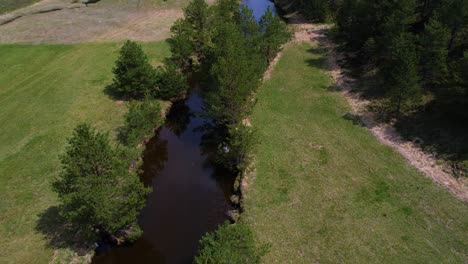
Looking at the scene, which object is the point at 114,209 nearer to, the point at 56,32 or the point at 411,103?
the point at 411,103

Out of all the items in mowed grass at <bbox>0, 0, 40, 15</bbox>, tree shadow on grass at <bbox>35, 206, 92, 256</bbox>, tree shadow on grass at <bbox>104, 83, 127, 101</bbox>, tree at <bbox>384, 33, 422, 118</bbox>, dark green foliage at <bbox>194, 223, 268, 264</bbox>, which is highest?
mowed grass at <bbox>0, 0, 40, 15</bbox>

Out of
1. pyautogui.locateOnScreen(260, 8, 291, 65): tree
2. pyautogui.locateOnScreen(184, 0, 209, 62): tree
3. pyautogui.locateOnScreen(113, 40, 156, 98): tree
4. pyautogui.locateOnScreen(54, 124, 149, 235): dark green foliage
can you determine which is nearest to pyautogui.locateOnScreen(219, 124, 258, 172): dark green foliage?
pyautogui.locateOnScreen(54, 124, 149, 235): dark green foliage

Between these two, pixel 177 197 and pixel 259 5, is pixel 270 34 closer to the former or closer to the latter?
pixel 177 197

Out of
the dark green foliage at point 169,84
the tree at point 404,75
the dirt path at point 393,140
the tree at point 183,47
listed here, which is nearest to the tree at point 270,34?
the dirt path at point 393,140

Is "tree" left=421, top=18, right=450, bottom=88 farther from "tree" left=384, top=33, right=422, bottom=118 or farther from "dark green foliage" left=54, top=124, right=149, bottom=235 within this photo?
"dark green foliage" left=54, top=124, right=149, bottom=235

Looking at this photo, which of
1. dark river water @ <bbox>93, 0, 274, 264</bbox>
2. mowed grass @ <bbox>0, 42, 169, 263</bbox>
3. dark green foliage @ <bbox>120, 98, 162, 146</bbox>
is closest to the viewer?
dark river water @ <bbox>93, 0, 274, 264</bbox>
